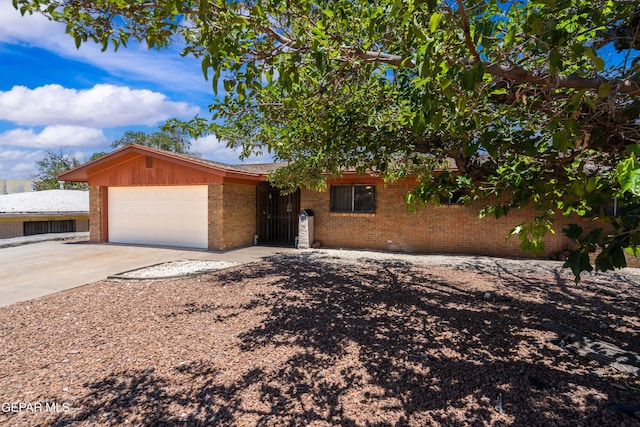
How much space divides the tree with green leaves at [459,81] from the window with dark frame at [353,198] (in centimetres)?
606

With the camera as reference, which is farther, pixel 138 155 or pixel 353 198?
pixel 138 155

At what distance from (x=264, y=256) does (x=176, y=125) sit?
5.81m

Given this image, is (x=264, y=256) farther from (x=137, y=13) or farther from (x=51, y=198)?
(x=51, y=198)

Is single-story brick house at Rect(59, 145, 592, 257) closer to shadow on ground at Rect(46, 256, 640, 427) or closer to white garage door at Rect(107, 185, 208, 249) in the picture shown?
white garage door at Rect(107, 185, 208, 249)

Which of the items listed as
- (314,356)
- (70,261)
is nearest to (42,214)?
(70,261)

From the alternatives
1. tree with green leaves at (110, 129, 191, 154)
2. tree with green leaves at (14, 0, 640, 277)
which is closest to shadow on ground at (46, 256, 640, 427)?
tree with green leaves at (14, 0, 640, 277)

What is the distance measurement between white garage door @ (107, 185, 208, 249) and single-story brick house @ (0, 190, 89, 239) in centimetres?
523

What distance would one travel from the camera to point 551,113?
331cm

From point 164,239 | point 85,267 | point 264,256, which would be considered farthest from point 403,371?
point 164,239

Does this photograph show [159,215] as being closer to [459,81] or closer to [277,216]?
[277,216]

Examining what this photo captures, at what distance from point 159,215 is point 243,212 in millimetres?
3205

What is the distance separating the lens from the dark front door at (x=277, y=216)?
45.2 ft

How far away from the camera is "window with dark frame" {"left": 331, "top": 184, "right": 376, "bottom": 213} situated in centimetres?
1165

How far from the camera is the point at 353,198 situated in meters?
11.9
